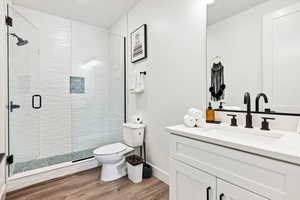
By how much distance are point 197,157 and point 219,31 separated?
1.15m

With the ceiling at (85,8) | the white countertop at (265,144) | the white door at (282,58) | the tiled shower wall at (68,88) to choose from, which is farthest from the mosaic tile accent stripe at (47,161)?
the white door at (282,58)

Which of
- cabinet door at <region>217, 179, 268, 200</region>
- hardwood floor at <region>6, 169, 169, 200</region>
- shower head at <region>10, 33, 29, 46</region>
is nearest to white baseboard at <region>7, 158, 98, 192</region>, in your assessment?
hardwood floor at <region>6, 169, 169, 200</region>

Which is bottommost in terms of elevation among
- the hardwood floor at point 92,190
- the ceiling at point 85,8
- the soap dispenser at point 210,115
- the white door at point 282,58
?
the hardwood floor at point 92,190

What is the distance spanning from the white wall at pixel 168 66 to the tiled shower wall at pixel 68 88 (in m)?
0.75

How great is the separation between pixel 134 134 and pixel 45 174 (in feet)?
4.12

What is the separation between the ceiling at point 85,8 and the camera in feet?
7.42

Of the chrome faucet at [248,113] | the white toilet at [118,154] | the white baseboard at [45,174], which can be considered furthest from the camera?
the white toilet at [118,154]

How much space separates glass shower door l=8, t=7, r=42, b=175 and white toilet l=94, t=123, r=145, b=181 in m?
1.07

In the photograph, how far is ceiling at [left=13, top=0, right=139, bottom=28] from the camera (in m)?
2.26

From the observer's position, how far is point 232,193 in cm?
81

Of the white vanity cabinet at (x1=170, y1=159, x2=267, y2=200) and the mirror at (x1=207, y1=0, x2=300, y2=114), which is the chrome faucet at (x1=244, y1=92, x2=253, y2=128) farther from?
the white vanity cabinet at (x1=170, y1=159, x2=267, y2=200)

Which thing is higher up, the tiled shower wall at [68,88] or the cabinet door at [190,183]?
the tiled shower wall at [68,88]

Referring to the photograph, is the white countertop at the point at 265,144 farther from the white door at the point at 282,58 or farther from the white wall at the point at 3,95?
the white wall at the point at 3,95

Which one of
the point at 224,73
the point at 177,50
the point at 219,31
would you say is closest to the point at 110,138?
the point at 177,50
